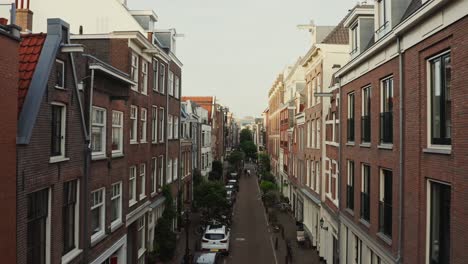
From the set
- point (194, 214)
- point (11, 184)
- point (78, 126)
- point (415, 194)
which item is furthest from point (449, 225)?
point (194, 214)

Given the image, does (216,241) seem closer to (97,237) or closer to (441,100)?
(97,237)

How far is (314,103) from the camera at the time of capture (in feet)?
93.8

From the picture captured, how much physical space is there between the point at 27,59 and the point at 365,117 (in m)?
12.1

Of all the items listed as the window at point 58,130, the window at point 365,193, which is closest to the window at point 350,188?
the window at point 365,193

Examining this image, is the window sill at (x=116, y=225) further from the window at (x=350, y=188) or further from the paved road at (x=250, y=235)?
the window at (x=350, y=188)

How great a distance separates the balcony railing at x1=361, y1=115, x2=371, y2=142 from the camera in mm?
16234

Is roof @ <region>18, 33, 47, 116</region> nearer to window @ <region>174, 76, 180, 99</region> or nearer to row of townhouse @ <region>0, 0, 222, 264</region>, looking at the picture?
row of townhouse @ <region>0, 0, 222, 264</region>

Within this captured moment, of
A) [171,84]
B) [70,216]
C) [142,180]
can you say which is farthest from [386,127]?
[171,84]

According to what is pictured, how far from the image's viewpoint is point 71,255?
12742 mm

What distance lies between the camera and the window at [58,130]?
11633 millimetres

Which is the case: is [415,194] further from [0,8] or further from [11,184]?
[0,8]

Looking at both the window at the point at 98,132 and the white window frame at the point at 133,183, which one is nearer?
the window at the point at 98,132

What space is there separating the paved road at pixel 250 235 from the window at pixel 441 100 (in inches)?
668

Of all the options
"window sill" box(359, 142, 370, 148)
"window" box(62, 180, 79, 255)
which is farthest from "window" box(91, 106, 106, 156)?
"window sill" box(359, 142, 370, 148)
